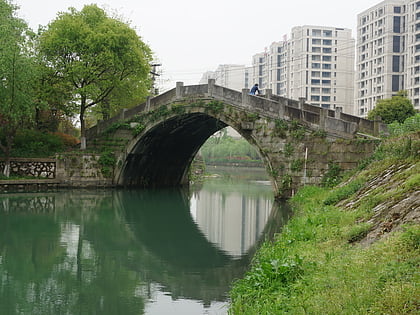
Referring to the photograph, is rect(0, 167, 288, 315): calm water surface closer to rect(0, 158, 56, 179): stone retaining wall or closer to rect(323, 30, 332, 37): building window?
rect(0, 158, 56, 179): stone retaining wall

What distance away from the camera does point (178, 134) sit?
26.8 m

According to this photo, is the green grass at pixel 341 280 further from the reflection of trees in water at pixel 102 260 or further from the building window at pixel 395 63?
the building window at pixel 395 63

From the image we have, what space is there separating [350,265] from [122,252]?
6.76 meters

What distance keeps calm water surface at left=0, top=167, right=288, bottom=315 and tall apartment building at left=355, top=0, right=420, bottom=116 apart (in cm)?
4683

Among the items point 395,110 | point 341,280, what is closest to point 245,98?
point 341,280

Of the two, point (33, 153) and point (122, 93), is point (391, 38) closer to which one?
point (122, 93)

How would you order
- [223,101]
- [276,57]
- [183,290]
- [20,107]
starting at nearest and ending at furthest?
[183,290]
[223,101]
[20,107]
[276,57]

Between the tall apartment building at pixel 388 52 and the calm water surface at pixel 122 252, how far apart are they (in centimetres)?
4683

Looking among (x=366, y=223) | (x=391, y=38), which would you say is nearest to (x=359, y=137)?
(x=366, y=223)

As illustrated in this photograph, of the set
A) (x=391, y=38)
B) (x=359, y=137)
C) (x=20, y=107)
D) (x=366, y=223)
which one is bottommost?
(x=366, y=223)

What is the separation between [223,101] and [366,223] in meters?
14.3

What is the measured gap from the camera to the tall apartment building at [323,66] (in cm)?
7825

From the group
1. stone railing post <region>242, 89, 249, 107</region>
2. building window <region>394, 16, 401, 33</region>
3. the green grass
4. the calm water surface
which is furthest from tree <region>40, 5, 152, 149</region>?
building window <region>394, 16, 401, 33</region>

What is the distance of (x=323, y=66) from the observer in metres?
78.9
